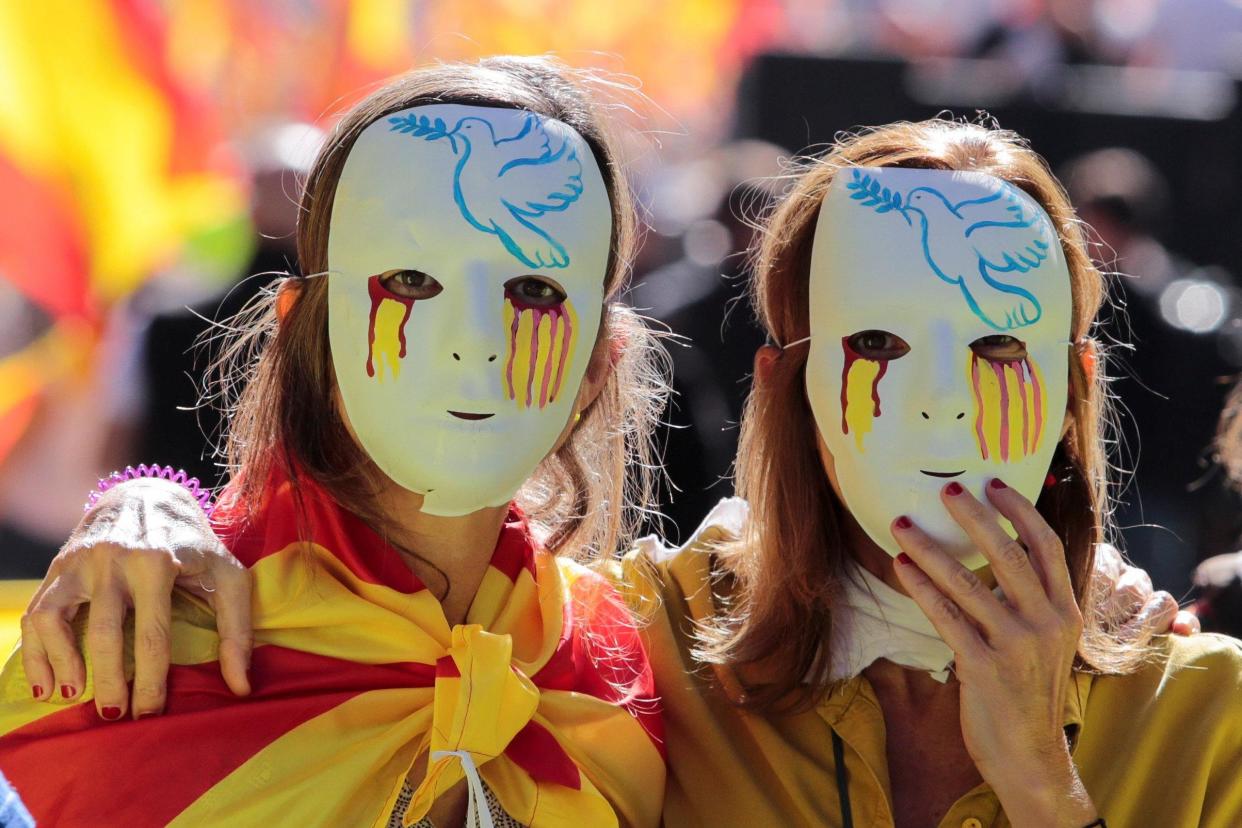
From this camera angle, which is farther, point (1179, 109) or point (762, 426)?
point (1179, 109)

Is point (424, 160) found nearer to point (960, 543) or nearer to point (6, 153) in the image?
point (960, 543)

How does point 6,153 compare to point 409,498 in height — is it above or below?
above

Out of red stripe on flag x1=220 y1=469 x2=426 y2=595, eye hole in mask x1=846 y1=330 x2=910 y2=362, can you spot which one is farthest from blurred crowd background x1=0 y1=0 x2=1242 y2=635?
red stripe on flag x1=220 y1=469 x2=426 y2=595

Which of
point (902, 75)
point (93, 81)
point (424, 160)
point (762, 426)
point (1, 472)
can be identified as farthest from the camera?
point (902, 75)

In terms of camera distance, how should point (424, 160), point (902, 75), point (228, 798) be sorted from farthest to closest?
point (902, 75) → point (424, 160) → point (228, 798)

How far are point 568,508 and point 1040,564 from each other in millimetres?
737

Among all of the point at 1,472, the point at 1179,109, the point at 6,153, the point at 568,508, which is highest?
the point at 1179,109

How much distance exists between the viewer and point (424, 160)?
2.01m

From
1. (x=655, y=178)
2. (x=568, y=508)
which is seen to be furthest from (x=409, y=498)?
(x=655, y=178)

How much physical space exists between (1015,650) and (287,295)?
115cm

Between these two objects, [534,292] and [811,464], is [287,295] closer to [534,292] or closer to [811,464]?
[534,292]

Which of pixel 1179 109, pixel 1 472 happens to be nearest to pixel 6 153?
pixel 1 472

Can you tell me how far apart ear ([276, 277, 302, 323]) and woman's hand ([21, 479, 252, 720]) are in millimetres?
337

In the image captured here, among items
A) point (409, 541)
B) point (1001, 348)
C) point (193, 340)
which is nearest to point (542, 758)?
point (409, 541)
